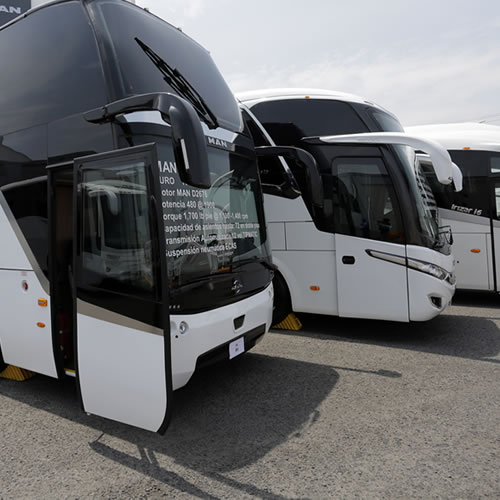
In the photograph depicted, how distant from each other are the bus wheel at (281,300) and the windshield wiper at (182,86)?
309 centimetres

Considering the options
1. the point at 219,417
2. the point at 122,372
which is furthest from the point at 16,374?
the point at 219,417

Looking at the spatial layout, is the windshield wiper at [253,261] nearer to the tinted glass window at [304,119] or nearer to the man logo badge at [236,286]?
the man logo badge at [236,286]

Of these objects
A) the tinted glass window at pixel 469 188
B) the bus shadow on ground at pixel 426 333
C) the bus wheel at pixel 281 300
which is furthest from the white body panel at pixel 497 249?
the bus wheel at pixel 281 300

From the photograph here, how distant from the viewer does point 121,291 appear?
3537 millimetres

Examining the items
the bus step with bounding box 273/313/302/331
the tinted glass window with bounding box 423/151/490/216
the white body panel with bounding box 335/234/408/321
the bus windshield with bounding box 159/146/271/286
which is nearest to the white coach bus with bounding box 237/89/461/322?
the white body panel with bounding box 335/234/408/321

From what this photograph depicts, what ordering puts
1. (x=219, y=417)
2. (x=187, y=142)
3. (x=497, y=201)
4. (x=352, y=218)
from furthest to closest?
(x=497, y=201)
(x=352, y=218)
(x=219, y=417)
(x=187, y=142)

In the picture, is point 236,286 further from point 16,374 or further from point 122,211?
point 16,374

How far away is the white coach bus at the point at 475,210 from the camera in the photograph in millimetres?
8117

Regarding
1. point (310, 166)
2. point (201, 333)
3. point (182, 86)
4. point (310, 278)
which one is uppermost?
point (182, 86)

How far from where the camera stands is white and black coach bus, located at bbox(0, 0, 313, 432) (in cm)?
336

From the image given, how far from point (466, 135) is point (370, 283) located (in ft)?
14.8

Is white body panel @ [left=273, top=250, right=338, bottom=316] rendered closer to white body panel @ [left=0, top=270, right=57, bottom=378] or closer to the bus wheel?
the bus wheel

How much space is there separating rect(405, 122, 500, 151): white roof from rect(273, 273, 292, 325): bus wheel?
14.0ft

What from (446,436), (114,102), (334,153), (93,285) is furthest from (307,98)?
(446,436)
